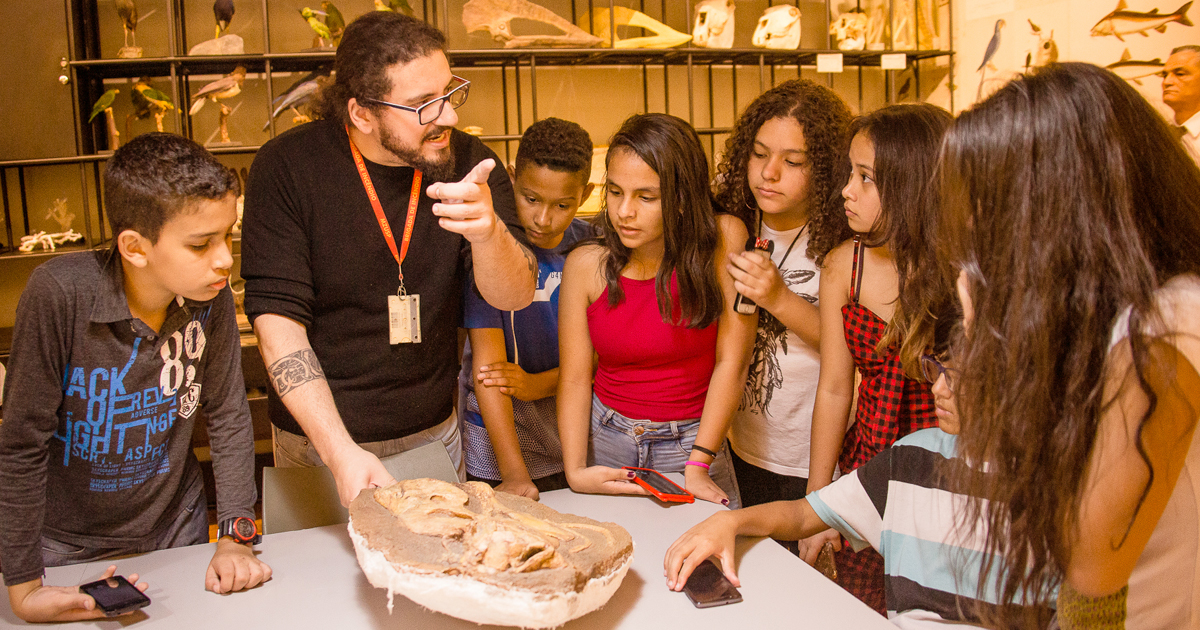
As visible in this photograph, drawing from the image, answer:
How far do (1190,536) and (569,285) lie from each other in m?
1.22

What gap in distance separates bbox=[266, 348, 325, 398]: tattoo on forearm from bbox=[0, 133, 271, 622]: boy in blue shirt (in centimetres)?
14

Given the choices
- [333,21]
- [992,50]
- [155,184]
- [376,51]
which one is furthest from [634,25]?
[155,184]

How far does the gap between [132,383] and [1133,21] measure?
3851 mm

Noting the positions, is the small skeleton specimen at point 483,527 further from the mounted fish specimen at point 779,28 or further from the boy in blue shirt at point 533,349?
the mounted fish specimen at point 779,28

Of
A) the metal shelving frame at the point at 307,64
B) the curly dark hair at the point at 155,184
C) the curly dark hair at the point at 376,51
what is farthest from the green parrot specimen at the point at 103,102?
the curly dark hair at the point at 155,184

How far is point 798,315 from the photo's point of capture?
1.73 meters

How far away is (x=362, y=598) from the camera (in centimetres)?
109

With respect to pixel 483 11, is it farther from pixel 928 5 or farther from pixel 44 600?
pixel 44 600

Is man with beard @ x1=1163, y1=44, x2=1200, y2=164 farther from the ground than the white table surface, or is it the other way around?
man with beard @ x1=1163, y1=44, x2=1200, y2=164

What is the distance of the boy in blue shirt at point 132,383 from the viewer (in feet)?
3.87

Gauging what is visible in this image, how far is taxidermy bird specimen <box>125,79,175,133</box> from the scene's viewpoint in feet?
10.8

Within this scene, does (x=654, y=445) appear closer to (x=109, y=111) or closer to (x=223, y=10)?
(x=223, y=10)

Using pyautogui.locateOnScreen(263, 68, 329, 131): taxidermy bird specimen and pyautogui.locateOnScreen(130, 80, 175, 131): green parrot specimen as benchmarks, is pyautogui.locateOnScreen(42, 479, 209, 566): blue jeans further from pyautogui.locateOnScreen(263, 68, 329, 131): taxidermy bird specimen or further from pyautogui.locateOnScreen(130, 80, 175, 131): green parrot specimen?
pyautogui.locateOnScreen(130, 80, 175, 131): green parrot specimen

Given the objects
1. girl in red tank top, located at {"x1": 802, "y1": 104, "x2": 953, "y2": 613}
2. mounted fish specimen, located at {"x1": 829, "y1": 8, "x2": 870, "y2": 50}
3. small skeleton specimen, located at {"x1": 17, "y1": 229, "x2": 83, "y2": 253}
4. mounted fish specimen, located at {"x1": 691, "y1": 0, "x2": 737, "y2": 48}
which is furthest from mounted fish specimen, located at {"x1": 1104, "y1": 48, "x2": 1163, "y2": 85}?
small skeleton specimen, located at {"x1": 17, "y1": 229, "x2": 83, "y2": 253}
